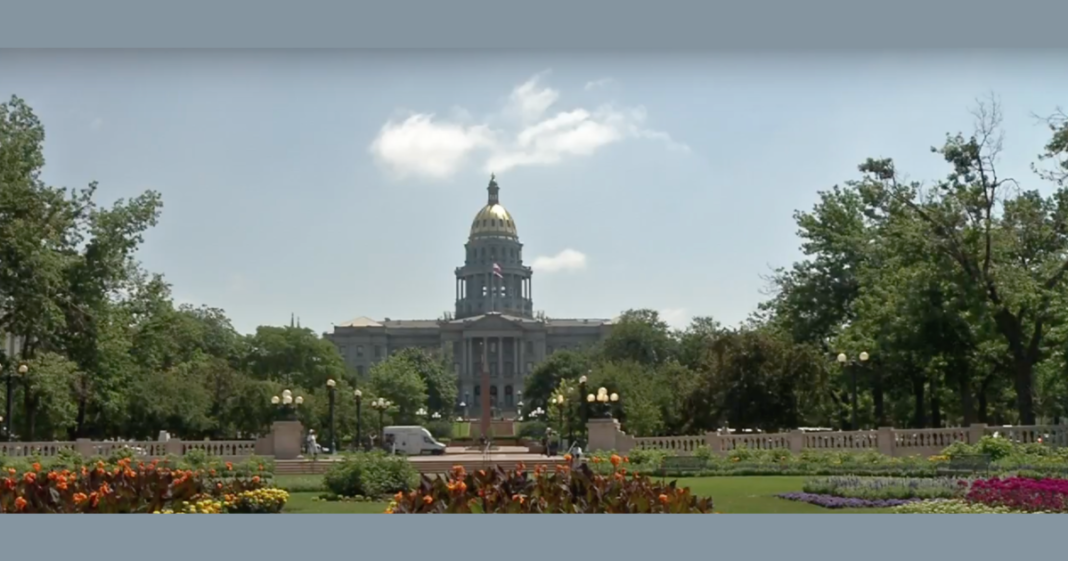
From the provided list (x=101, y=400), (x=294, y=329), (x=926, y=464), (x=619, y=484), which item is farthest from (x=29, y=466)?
(x=294, y=329)

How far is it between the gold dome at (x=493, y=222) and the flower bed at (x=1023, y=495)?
132108mm

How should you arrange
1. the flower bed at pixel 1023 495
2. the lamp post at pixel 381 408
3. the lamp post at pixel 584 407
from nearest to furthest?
the flower bed at pixel 1023 495 < the lamp post at pixel 584 407 < the lamp post at pixel 381 408

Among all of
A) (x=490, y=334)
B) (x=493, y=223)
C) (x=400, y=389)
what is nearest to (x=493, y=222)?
(x=493, y=223)

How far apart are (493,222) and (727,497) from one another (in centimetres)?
13069

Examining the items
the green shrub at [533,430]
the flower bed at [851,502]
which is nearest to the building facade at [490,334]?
the green shrub at [533,430]

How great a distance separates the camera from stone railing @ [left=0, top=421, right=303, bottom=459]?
111 feet

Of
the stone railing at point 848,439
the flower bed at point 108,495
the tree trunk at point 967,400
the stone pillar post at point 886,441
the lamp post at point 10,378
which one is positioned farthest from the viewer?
the tree trunk at point 967,400

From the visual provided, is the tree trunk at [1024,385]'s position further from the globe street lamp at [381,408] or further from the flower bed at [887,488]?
the globe street lamp at [381,408]

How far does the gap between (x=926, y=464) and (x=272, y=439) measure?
19061 millimetres

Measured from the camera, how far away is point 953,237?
34.2 metres

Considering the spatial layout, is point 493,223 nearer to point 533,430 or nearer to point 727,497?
point 533,430

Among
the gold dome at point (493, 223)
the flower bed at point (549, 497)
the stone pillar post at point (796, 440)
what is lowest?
the flower bed at point (549, 497)

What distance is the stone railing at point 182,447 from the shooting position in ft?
111

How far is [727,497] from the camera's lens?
2059 cm
